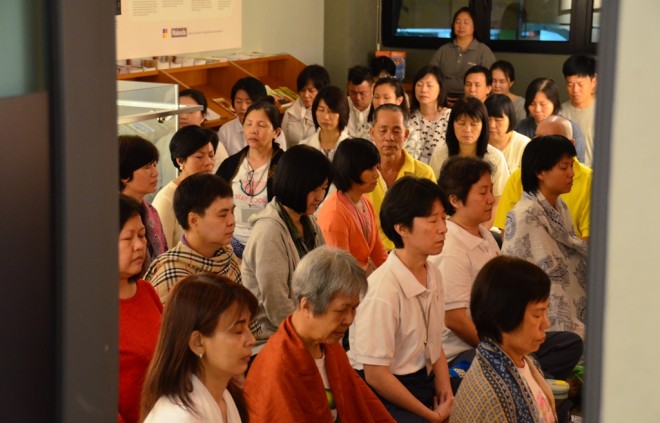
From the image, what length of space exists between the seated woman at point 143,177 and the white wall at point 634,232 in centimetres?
287

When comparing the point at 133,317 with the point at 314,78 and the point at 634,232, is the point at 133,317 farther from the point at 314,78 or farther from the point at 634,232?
the point at 314,78

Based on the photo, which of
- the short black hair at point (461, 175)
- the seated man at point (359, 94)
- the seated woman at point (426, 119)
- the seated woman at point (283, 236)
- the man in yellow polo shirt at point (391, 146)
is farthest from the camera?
the seated man at point (359, 94)

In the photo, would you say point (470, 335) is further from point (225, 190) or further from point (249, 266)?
point (225, 190)

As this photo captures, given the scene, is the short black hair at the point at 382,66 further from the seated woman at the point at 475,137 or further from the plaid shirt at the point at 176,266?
the plaid shirt at the point at 176,266

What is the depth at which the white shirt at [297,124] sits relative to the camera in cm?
704

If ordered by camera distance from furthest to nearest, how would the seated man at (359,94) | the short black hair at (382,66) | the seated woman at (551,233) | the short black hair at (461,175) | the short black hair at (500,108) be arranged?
the short black hair at (382,66) < the seated man at (359,94) < the short black hair at (500,108) < the seated woman at (551,233) < the short black hair at (461,175)

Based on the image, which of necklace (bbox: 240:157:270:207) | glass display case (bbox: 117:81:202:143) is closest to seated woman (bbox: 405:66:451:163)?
necklace (bbox: 240:157:270:207)

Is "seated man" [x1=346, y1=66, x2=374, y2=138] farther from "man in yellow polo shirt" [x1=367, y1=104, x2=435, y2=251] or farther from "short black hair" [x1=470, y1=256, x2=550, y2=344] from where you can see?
"short black hair" [x1=470, y1=256, x2=550, y2=344]

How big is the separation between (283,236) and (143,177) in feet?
1.98

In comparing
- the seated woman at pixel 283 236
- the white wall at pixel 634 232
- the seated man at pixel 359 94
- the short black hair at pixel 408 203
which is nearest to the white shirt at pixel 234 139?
the seated man at pixel 359 94

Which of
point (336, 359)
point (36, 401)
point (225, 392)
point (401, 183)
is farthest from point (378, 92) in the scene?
point (36, 401)

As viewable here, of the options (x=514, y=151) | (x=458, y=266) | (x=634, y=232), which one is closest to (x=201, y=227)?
(x=458, y=266)

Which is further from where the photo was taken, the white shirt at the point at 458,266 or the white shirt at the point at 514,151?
the white shirt at the point at 514,151

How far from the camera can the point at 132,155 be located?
3.58m
